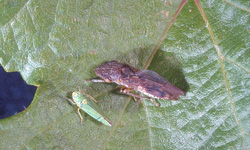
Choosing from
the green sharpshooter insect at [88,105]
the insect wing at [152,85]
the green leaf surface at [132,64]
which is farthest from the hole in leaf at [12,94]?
the insect wing at [152,85]

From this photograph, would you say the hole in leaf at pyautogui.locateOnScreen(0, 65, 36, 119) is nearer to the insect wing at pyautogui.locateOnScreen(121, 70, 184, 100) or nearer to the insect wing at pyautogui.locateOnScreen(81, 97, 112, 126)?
the insect wing at pyautogui.locateOnScreen(81, 97, 112, 126)

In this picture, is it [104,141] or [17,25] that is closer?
[17,25]

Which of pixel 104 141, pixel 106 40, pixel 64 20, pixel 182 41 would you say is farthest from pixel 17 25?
pixel 182 41

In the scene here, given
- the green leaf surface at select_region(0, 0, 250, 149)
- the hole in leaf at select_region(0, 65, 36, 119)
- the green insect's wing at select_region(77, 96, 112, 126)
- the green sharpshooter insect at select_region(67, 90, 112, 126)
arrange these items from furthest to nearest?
1. the hole in leaf at select_region(0, 65, 36, 119)
2. the green insect's wing at select_region(77, 96, 112, 126)
3. the green sharpshooter insect at select_region(67, 90, 112, 126)
4. the green leaf surface at select_region(0, 0, 250, 149)

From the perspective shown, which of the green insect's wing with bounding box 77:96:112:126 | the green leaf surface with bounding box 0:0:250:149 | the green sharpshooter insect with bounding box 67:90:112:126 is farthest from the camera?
the green insect's wing with bounding box 77:96:112:126

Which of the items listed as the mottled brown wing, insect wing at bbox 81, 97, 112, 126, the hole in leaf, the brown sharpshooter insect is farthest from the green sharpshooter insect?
the hole in leaf

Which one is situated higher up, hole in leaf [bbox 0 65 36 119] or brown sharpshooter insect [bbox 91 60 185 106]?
brown sharpshooter insect [bbox 91 60 185 106]

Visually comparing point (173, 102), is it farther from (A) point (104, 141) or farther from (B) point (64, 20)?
(B) point (64, 20)

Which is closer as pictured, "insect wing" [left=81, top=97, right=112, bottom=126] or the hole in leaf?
"insect wing" [left=81, top=97, right=112, bottom=126]
